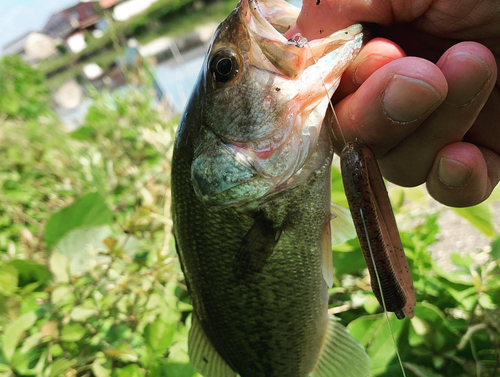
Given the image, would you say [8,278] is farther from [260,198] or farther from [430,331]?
[430,331]

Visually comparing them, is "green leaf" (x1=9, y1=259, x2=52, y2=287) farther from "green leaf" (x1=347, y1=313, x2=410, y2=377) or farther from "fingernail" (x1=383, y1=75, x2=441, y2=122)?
"fingernail" (x1=383, y1=75, x2=441, y2=122)

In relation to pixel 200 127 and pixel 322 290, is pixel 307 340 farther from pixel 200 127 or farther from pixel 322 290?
pixel 200 127

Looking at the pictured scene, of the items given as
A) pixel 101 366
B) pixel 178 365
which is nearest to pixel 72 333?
pixel 101 366

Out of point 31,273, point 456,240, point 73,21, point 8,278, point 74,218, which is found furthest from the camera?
point 73,21

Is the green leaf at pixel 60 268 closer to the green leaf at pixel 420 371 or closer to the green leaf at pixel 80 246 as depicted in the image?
the green leaf at pixel 80 246

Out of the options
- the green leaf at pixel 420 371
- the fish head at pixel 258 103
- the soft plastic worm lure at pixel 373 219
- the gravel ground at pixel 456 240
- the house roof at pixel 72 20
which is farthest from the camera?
the house roof at pixel 72 20

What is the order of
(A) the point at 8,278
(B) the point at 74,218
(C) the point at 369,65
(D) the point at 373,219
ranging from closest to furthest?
1. (D) the point at 373,219
2. (C) the point at 369,65
3. (A) the point at 8,278
4. (B) the point at 74,218

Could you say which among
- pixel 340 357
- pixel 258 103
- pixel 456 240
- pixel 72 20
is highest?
pixel 72 20

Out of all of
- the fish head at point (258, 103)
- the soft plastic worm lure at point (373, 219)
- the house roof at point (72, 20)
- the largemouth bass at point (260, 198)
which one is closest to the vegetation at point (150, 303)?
the largemouth bass at point (260, 198)
